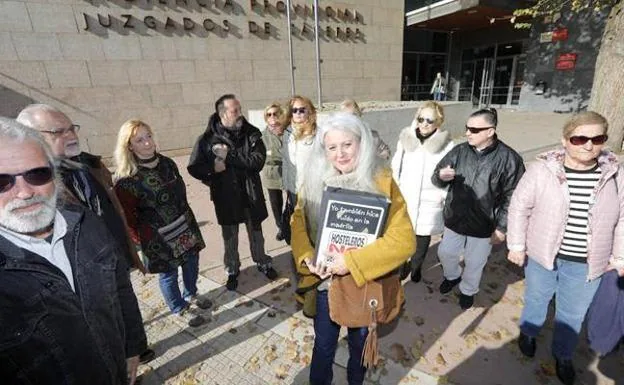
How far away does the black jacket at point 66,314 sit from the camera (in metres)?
1.21

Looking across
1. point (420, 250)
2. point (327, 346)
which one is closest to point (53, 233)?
point (327, 346)

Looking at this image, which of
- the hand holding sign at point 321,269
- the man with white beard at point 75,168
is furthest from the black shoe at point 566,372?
the man with white beard at point 75,168

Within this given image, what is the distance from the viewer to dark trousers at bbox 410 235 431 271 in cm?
374

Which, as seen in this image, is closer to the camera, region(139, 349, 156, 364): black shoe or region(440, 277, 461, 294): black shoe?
region(139, 349, 156, 364): black shoe

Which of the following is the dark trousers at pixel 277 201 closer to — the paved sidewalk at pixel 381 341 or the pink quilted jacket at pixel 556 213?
the paved sidewalk at pixel 381 341

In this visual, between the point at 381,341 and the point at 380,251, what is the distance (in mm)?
1567

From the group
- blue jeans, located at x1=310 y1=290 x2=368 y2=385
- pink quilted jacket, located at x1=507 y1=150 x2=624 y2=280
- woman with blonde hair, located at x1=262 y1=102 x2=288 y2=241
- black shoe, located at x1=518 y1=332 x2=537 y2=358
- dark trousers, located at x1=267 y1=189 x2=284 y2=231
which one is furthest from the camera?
dark trousers, located at x1=267 y1=189 x2=284 y2=231

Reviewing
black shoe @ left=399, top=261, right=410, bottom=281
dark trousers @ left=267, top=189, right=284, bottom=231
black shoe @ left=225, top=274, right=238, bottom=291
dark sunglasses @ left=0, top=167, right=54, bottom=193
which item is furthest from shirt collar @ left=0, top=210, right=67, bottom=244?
black shoe @ left=399, top=261, right=410, bottom=281

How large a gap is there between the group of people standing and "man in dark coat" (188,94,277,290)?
0.6 inches

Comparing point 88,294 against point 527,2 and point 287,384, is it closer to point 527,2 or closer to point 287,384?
point 287,384

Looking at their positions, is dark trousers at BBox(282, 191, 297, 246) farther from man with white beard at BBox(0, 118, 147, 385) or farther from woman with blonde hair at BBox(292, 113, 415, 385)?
man with white beard at BBox(0, 118, 147, 385)

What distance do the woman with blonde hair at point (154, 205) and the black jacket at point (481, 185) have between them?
2511 mm

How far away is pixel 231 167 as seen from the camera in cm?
349

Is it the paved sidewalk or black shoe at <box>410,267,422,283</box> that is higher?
black shoe at <box>410,267,422,283</box>
